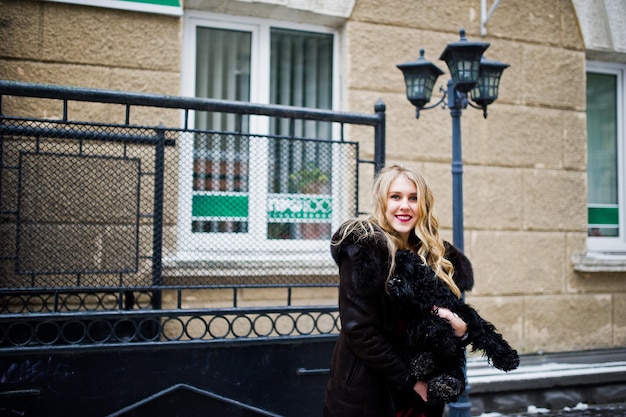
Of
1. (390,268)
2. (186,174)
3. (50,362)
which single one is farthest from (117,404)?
(390,268)

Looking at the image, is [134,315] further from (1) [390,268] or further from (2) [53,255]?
(1) [390,268]

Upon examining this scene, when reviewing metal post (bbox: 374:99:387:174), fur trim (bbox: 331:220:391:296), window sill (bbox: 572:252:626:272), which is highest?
metal post (bbox: 374:99:387:174)

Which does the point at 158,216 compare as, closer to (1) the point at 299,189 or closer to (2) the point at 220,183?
(2) the point at 220,183

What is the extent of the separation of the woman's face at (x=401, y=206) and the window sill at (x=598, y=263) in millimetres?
4036

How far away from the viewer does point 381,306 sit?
7.69 feet

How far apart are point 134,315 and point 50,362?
20.7 inches

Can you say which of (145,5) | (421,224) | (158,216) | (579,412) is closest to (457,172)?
(421,224)

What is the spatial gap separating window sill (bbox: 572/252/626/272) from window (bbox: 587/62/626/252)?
1.48ft

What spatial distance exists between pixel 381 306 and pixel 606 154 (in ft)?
17.5

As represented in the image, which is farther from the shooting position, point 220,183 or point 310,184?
point 310,184

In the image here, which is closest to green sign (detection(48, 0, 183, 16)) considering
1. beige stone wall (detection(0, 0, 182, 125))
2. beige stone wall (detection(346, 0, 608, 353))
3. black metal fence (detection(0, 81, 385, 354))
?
beige stone wall (detection(0, 0, 182, 125))

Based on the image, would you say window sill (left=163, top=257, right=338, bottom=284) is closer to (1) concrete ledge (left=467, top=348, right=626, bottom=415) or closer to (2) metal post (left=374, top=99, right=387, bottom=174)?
(2) metal post (left=374, top=99, right=387, bottom=174)

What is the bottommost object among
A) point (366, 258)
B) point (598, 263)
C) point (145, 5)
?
point (598, 263)

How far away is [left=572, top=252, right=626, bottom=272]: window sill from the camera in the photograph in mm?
→ 5707
